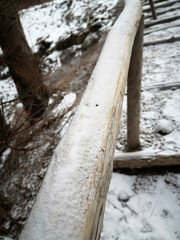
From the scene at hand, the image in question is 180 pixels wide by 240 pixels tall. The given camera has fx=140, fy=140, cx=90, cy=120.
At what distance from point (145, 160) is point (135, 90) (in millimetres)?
871

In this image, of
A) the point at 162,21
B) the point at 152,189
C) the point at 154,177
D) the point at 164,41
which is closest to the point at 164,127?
the point at 154,177

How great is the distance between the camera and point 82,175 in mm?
393

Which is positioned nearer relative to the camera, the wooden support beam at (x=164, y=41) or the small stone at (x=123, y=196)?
the small stone at (x=123, y=196)

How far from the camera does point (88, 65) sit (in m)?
4.82

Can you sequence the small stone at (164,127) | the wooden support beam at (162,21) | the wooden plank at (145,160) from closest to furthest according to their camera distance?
1. the wooden plank at (145,160)
2. the small stone at (164,127)
3. the wooden support beam at (162,21)

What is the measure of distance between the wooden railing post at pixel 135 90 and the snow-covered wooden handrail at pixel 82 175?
707 mm

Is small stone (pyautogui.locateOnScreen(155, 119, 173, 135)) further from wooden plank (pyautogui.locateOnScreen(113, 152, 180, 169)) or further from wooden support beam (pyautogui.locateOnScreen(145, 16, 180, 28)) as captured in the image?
wooden support beam (pyautogui.locateOnScreen(145, 16, 180, 28))

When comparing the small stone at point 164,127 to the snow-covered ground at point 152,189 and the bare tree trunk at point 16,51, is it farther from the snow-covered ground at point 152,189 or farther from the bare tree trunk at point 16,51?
the bare tree trunk at point 16,51

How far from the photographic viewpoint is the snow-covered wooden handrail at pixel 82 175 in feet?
1.06

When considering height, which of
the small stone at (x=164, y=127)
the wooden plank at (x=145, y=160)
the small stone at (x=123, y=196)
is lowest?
the small stone at (x=123, y=196)

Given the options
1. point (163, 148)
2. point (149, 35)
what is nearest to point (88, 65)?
point (149, 35)

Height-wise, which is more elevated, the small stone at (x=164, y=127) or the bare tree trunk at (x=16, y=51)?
the bare tree trunk at (x=16, y=51)

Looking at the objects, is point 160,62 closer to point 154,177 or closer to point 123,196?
point 154,177

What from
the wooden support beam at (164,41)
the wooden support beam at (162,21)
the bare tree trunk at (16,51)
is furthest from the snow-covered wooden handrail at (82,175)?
the wooden support beam at (162,21)
